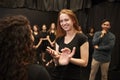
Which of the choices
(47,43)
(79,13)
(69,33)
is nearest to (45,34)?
(47,43)

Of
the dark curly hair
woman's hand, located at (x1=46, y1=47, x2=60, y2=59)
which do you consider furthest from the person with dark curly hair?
woman's hand, located at (x1=46, y1=47, x2=60, y2=59)

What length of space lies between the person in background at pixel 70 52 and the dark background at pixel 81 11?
4.31 meters

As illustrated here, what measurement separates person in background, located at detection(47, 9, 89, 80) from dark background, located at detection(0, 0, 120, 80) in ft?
14.1

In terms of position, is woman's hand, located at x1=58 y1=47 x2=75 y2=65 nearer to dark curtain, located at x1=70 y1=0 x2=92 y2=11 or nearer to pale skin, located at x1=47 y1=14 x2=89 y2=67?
pale skin, located at x1=47 y1=14 x2=89 y2=67

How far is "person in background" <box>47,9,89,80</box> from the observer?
2.09m

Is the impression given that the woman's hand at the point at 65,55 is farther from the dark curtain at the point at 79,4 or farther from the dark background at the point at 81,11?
the dark curtain at the point at 79,4

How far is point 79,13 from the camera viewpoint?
751cm

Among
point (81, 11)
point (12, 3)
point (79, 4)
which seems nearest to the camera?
point (79, 4)

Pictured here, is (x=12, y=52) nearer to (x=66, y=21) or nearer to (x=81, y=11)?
(x=66, y=21)

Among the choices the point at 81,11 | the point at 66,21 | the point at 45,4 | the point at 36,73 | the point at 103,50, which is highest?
the point at 66,21

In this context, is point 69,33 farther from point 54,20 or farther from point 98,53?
point 54,20

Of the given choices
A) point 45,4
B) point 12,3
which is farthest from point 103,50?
point 12,3

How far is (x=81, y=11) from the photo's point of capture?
7.44 meters

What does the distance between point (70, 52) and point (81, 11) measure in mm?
5460
